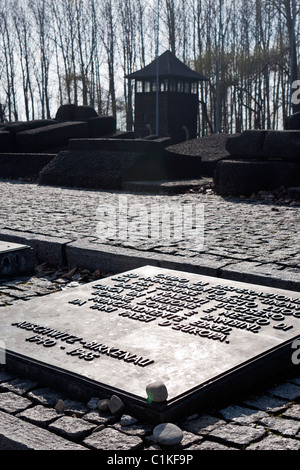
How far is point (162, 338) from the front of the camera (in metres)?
3.16

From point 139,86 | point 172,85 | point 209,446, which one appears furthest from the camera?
point 139,86

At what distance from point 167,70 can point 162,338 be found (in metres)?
37.7

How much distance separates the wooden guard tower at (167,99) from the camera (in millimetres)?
39312

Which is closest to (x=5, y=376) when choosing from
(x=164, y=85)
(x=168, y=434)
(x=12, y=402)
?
(x=12, y=402)

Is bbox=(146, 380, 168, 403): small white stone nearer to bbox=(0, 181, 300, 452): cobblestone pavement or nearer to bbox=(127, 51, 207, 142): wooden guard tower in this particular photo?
bbox=(0, 181, 300, 452): cobblestone pavement

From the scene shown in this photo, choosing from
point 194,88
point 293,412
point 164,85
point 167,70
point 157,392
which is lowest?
point 293,412

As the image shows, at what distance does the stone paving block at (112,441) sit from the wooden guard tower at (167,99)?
121ft

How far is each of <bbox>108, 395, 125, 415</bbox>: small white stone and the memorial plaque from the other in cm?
4

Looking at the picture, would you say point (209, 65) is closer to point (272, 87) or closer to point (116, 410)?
point (272, 87)

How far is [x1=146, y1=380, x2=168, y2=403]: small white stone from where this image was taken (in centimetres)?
252

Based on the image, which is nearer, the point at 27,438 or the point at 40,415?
the point at 27,438

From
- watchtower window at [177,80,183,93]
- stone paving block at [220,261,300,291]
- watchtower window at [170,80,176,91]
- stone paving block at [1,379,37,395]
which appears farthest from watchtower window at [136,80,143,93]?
stone paving block at [1,379,37,395]

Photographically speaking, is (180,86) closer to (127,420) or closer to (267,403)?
(267,403)

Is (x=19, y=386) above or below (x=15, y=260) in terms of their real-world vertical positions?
below
